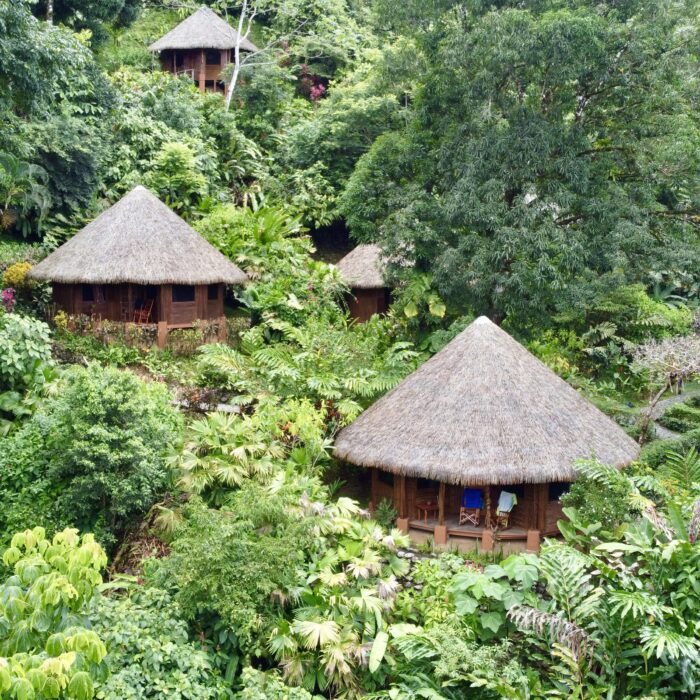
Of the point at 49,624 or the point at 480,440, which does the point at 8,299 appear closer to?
the point at 480,440

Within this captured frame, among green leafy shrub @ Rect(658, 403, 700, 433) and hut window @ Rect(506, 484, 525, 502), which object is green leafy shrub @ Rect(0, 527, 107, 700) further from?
green leafy shrub @ Rect(658, 403, 700, 433)

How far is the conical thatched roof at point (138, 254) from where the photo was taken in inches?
715

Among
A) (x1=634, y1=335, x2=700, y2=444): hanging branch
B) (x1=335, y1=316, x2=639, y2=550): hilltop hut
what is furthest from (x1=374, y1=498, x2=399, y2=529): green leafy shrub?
(x1=634, y1=335, x2=700, y2=444): hanging branch

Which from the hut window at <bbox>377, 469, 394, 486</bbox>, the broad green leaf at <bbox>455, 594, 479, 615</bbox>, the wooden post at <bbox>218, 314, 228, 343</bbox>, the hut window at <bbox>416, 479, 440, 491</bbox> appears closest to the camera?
the broad green leaf at <bbox>455, 594, 479, 615</bbox>

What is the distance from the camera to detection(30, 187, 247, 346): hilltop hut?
18.2 metres

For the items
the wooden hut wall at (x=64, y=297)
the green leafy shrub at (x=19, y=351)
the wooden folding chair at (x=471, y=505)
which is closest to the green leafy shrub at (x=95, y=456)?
the green leafy shrub at (x=19, y=351)

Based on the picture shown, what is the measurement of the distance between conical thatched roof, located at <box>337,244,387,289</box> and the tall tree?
532cm

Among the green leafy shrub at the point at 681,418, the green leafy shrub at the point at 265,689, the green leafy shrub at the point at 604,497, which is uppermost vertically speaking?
the green leafy shrub at the point at 604,497

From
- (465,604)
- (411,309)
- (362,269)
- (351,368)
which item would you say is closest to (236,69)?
(362,269)

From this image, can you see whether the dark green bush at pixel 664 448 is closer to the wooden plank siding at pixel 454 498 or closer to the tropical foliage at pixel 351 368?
the tropical foliage at pixel 351 368

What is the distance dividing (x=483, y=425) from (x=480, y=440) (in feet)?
0.92

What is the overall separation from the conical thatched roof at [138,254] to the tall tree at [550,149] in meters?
4.82

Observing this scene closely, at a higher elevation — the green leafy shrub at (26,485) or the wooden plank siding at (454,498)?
the green leafy shrub at (26,485)

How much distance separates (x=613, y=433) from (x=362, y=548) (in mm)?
4786
